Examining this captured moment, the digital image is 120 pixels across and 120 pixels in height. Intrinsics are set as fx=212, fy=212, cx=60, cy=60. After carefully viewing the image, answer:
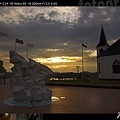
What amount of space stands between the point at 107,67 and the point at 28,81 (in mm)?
18900

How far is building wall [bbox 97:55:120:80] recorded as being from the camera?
24172 millimetres

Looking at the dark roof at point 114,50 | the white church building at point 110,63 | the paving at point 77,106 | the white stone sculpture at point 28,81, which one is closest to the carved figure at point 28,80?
the white stone sculpture at point 28,81

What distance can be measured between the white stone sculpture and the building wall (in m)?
17.5

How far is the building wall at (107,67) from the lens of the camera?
952 inches

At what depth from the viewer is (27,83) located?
24.5ft

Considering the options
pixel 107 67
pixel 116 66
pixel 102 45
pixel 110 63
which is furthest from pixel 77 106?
pixel 102 45

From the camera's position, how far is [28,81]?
294 inches

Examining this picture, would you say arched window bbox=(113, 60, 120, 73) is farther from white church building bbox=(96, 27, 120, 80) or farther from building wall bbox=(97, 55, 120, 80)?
building wall bbox=(97, 55, 120, 80)

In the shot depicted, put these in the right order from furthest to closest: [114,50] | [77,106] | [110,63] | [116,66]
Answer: [114,50] < [110,63] < [116,66] < [77,106]

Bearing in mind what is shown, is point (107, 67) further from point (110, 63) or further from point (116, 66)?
point (116, 66)

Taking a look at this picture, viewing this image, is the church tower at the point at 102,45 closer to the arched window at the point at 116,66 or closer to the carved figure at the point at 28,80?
the arched window at the point at 116,66

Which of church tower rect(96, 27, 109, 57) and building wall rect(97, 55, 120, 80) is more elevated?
church tower rect(96, 27, 109, 57)

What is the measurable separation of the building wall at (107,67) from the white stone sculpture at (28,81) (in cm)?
1748

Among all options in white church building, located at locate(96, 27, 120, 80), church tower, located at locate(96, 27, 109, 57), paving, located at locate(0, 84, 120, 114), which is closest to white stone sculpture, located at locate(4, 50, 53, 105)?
paving, located at locate(0, 84, 120, 114)
